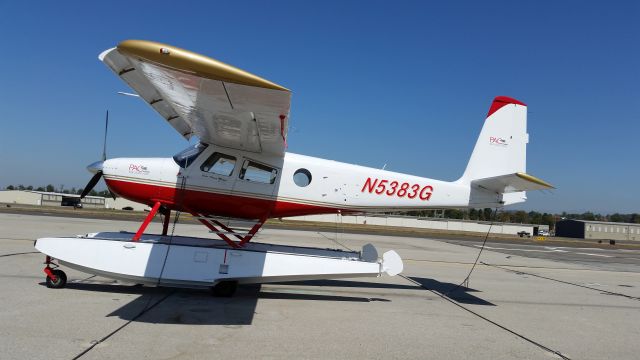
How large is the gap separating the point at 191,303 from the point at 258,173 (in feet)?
9.27

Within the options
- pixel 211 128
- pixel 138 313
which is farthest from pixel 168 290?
pixel 211 128

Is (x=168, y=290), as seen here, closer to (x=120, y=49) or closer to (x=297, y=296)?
(x=297, y=296)

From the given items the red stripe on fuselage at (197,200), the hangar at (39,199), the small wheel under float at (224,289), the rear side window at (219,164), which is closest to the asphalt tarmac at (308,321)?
the small wheel under float at (224,289)

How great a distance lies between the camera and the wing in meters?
4.63

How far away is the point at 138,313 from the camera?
630cm

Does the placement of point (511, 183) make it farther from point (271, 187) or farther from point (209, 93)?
point (209, 93)

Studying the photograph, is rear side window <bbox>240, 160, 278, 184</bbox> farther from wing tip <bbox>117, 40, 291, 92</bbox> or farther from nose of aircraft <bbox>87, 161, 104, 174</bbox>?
wing tip <bbox>117, 40, 291, 92</bbox>

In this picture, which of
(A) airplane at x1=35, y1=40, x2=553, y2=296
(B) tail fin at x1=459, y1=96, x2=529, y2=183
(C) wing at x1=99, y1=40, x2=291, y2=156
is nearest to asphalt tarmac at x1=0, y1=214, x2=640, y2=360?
(A) airplane at x1=35, y1=40, x2=553, y2=296

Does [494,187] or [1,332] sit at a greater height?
[494,187]

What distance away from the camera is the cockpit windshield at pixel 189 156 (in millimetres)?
8688

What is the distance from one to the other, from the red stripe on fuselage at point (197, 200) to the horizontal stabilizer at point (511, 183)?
4.02 meters

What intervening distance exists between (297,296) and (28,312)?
4.23 m

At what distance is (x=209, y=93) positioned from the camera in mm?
5812

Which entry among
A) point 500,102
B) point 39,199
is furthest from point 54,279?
point 39,199
